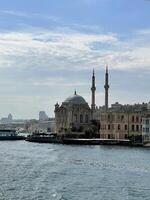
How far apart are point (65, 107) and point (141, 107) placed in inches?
1240

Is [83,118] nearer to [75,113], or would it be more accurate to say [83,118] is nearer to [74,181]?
[75,113]

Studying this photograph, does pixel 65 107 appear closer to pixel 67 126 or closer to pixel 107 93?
pixel 67 126

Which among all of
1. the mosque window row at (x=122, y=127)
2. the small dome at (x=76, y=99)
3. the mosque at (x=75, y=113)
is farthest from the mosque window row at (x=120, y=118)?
the small dome at (x=76, y=99)

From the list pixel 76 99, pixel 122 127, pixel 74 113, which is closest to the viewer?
pixel 122 127

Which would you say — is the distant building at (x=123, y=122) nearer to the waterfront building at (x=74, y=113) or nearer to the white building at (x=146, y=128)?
the white building at (x=146, y=128)

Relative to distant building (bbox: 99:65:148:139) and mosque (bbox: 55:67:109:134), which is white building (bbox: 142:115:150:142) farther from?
mosque (bbox: 55:67:109:134)

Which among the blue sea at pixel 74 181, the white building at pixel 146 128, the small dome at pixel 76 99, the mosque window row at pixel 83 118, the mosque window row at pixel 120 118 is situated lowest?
the blue sea at pixel 74 181

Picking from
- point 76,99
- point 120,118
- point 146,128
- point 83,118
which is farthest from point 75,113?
Result: point 146,128

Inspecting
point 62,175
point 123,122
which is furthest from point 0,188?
point 123,122

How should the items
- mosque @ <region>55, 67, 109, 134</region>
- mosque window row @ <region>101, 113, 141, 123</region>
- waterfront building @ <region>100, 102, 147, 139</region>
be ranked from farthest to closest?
1. mosque @ <region>55, 67, 109, 134</region>
2. mosque window row @ <region>101, 113, 141, 123</region>
3. waterfront building @ <region>100, 102, 147, 139</region>

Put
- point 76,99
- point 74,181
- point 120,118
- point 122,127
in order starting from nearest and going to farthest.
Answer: point 74,181 < point 122,127 < point 120,118 < point 76,99

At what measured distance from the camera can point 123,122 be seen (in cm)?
10269

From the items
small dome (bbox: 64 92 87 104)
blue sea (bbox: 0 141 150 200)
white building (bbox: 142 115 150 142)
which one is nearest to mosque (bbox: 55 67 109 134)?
small dome (bbox: 64 92 87 104)

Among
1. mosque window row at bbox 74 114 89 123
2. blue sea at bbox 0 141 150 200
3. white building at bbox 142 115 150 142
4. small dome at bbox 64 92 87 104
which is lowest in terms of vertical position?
blue sea at bbox 0 141 150 200
